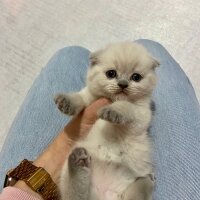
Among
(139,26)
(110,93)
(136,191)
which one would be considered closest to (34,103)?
(110,93)

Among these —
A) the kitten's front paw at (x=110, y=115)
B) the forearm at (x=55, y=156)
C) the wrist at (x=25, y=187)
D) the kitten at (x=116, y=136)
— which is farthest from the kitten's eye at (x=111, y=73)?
the wrist at (x=25, y=187)

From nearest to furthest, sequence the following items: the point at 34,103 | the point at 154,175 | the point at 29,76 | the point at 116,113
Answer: the point at 116,113, the point at 154,175, the point at 34,103, the point at 29,76

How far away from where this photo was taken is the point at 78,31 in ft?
5.61

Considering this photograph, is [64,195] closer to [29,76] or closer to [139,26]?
[29,76]

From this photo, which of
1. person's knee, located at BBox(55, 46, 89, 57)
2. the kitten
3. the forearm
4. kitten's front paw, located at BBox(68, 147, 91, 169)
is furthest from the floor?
kitten's front paw, located at BBox(68, 147, 91, 169)

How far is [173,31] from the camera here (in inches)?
65.6

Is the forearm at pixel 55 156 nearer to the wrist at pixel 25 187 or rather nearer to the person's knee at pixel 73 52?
the wrist at pixel 25 187

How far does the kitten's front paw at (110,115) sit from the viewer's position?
2.70 ft

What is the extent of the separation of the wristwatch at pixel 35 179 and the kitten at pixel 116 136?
78 millimetres

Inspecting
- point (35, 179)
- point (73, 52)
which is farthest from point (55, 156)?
point (73, 52)

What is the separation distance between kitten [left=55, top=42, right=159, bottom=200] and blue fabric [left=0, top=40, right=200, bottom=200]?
100mm

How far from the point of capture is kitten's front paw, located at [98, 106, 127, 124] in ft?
2.70

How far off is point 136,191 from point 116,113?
167mm

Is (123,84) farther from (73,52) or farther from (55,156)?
(73,52)
